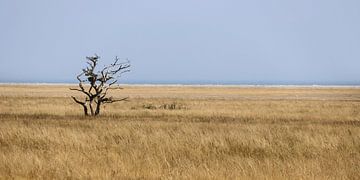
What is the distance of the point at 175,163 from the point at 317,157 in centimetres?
335

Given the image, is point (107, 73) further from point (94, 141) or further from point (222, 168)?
point (222, 168)

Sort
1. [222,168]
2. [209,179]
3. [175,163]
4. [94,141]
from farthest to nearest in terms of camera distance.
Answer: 1. [94,141]
2. [175,163]
3. [222,168]
4. [209,179]

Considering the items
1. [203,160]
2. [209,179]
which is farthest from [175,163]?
[209,179]

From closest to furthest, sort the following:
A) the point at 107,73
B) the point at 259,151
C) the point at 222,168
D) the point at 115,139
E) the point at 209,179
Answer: the point at 209,179
the point at 222,168
the point at 259,151
the point at 115,139
the point at 107,73

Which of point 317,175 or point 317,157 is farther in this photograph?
point 317,157

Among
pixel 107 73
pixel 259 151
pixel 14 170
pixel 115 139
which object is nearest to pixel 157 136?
pixel 115 139

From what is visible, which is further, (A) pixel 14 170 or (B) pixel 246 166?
(B) pixel 246 166

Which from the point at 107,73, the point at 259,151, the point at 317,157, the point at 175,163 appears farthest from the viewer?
the point at 107,73

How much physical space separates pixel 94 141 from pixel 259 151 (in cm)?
432

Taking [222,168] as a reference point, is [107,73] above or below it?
above

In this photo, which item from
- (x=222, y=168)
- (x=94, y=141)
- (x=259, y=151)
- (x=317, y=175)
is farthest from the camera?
(x=94, y=141)

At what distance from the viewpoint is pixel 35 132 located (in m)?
15.1

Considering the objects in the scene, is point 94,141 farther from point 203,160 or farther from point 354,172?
point 354,172

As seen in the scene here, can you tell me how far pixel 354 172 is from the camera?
382 inches
